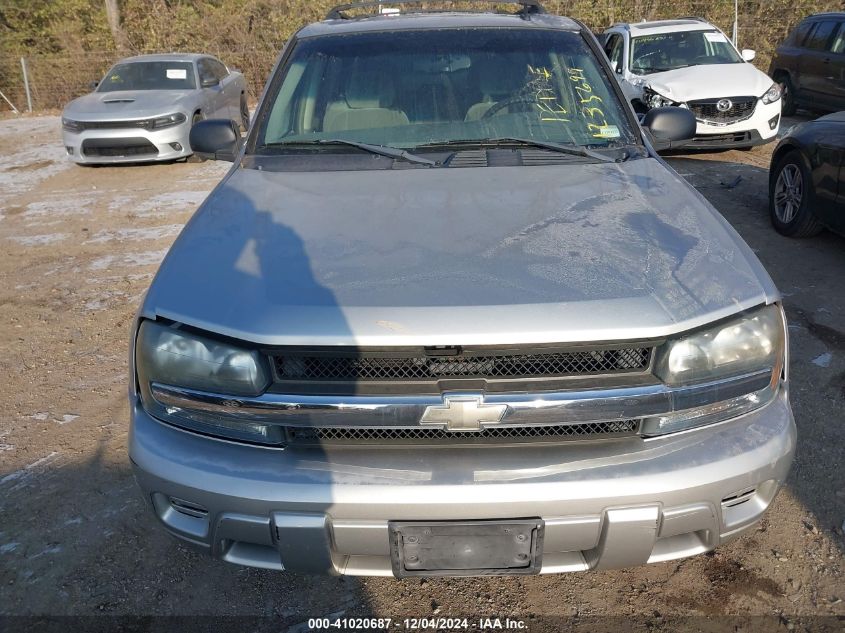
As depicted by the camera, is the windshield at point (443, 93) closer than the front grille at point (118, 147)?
Yes

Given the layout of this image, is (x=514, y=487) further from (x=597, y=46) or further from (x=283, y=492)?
(x=597, y=46)

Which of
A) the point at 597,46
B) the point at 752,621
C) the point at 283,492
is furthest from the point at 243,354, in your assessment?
the point at 597,46

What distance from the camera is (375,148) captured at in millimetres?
3062

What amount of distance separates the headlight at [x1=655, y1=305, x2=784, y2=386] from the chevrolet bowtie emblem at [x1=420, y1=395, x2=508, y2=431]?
472 millimetres

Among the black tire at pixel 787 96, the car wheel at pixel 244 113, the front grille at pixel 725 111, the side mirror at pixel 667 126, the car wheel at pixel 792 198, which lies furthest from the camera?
the car wheel at pixel 244 113

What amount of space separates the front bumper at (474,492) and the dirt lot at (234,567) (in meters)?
0.52

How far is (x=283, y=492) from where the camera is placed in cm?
191

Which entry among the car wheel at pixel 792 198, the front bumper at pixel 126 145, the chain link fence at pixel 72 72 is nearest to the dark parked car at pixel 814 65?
the car wheel at pixel 792 198

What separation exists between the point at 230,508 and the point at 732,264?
5.40ft

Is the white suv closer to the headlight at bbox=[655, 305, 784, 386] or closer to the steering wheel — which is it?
the steering wheel

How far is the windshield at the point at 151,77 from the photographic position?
1066cm

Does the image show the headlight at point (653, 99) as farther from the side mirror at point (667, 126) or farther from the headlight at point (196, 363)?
the headlight at point (196, 363)

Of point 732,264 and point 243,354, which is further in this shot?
point 732,264

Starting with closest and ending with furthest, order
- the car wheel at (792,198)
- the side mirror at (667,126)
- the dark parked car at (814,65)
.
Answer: the side mirror at (667,126), the car wheel at (792,198), the dark parked car at (814,65)
